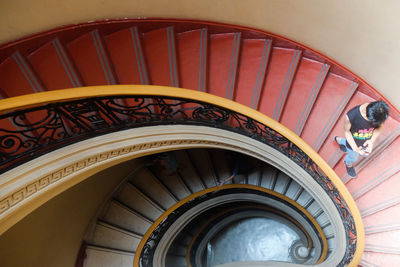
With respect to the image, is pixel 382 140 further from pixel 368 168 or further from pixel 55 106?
pixel 55 106

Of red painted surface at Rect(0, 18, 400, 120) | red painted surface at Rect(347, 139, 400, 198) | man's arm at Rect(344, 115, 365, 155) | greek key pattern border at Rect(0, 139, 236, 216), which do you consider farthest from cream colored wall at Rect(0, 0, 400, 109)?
greek key pattern border at Rect(0, 139, 236, 216)

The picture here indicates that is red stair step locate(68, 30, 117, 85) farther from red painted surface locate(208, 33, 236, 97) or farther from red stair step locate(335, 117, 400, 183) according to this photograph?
red stair step locate(335, 117, 400, 183)

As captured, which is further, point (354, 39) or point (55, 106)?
point (354, 39)

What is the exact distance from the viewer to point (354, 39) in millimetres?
4273

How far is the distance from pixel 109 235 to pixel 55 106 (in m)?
4.32

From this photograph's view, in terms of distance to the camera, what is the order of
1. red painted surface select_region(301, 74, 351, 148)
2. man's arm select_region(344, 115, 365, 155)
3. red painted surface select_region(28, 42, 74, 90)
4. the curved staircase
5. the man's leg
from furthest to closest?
the curved staircase < red painted surface select_region(301, 74, 351, 148) < red painted surface select_region(28, 42, 74, 90) < the man's leg < man's arm select_region(344, 115, 365, 155)

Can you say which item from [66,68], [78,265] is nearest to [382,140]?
[66,68]

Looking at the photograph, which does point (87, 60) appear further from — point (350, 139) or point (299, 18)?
point (350, 139)

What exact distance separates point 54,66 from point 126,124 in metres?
1.59

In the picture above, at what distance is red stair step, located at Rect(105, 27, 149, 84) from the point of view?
4.54 meters

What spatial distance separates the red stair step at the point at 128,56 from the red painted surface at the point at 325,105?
2.51 metres

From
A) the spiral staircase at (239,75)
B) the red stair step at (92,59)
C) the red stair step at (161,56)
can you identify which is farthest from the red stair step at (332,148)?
the red stair step at (92,59)

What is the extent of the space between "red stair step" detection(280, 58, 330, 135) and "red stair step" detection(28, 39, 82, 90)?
3084 millimetres

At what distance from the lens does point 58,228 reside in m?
5.51
